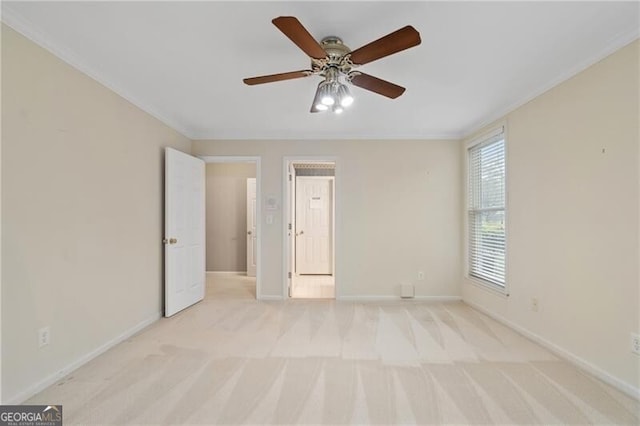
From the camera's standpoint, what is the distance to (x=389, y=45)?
1.60 meters

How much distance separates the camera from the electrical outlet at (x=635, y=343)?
1.95 metres

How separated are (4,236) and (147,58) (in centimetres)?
153

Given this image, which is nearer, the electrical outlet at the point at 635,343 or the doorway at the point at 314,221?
the electrical outlet at the point at 635,343

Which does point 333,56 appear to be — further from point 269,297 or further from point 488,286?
point 269,297

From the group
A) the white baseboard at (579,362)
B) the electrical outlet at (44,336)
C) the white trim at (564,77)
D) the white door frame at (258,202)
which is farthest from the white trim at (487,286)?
the electrical outlet at (44,336)

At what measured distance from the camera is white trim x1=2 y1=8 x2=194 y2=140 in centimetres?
182

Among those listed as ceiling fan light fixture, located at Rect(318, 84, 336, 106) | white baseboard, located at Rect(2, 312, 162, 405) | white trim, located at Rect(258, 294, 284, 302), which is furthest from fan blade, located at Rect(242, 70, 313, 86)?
white trim, located at Rect(258, 294, 284, 302)

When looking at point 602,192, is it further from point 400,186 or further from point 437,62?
point 400,186

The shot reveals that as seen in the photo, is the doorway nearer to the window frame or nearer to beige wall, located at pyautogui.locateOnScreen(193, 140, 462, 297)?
beige wall, located at pyautogui.locateOnScreen(193, 140, 462, 297)

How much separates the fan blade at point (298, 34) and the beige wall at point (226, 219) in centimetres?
463

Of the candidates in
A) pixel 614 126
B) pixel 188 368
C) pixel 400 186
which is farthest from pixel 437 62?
pixel 188 368

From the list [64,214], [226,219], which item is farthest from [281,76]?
[226,219]

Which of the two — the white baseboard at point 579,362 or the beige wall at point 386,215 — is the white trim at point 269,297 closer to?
Result: the beige wall at point 386,215

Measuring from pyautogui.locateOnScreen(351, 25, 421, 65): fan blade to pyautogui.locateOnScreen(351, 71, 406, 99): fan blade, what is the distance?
0.21m
